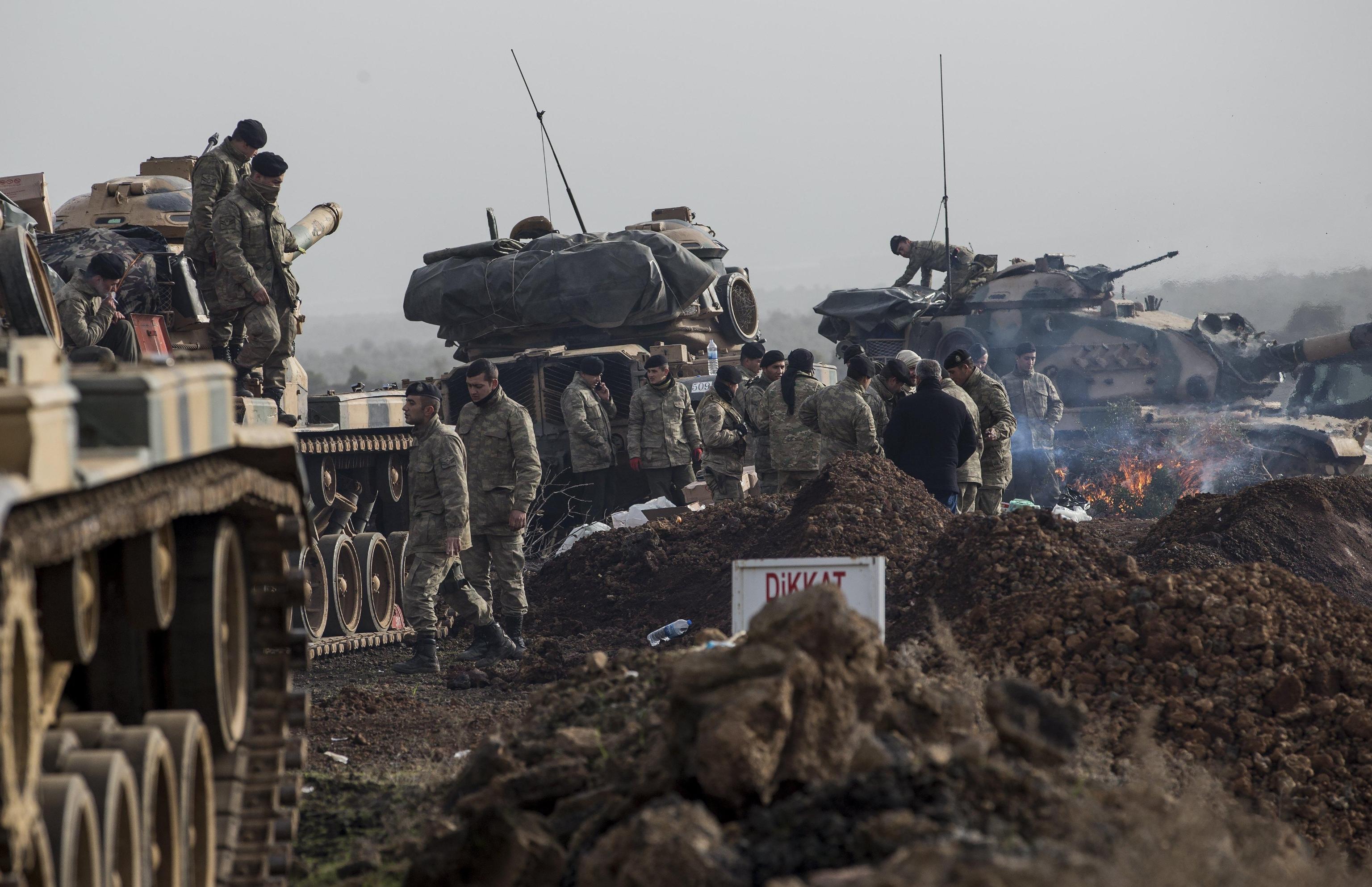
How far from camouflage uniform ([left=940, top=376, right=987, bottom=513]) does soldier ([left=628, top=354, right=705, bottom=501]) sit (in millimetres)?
2673

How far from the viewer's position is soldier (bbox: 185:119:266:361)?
971 centimetres

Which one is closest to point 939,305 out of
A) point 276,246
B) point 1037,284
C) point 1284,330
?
point 1037,284

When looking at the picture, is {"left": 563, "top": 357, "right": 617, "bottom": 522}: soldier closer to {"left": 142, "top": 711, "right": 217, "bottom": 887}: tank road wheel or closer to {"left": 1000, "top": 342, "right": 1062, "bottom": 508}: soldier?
{"left": 1000, "top": 342, "right": 1062, "bottom": 508}: soldier

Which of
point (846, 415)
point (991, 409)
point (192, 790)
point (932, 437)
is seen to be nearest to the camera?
point (192, 790)

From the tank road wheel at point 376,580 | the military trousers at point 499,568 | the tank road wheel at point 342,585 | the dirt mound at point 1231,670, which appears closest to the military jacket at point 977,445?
the military trousers at point 499,568

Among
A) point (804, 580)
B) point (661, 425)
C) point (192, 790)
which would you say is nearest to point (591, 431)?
point (661, 425)

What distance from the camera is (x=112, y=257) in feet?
26.8

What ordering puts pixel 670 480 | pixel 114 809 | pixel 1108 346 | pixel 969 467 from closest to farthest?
pixel 114 809 < pixel 969 467 < pixel 670 480 < pixel 1108 346

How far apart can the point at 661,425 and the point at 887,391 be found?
6.99 feet

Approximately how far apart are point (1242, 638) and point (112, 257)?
6077 millimetres

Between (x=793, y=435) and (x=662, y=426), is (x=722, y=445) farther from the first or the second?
(x=793, y=435)

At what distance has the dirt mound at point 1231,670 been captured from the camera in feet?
18.0

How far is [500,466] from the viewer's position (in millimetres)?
9750

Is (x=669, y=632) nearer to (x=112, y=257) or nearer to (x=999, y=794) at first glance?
(x=112, y=257)
